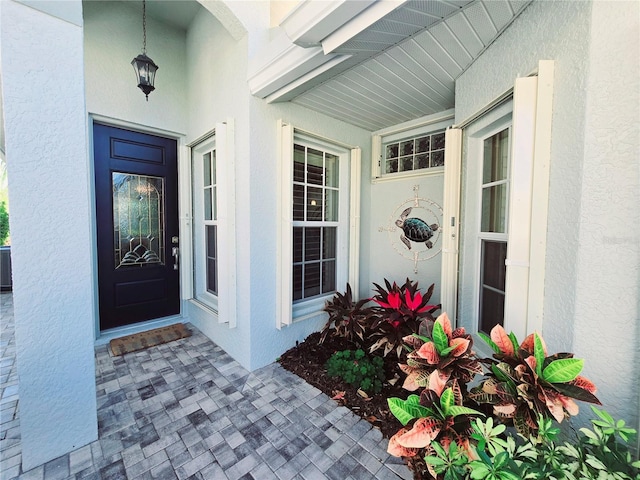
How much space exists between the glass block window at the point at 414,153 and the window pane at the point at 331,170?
2.14ft

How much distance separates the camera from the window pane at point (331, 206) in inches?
A: 130

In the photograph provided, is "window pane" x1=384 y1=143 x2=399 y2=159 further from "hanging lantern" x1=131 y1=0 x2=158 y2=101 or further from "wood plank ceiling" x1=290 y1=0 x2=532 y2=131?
"hanging lantern" x1=131 y1=0 x2=158 y2=101

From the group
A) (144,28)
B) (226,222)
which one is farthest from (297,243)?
(144,28)

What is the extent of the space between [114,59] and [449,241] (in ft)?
13.4

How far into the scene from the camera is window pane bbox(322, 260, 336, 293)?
3.36 metres

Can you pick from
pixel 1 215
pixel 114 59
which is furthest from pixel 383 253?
pixel 1 215

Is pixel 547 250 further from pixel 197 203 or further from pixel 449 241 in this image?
pixel 197 203

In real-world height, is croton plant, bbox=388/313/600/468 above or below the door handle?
below

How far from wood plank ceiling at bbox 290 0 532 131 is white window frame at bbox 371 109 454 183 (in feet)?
0.29

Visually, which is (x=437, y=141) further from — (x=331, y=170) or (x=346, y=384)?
(x=346, y=384)

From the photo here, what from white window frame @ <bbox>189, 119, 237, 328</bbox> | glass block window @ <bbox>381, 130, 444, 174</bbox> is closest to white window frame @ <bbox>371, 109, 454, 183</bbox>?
glass block window @ <bbox>381, 130, 444, 174</bbox>

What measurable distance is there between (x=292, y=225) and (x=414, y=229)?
146 centimetres

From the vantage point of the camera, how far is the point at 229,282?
2689mm

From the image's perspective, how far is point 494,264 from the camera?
1.93 m
